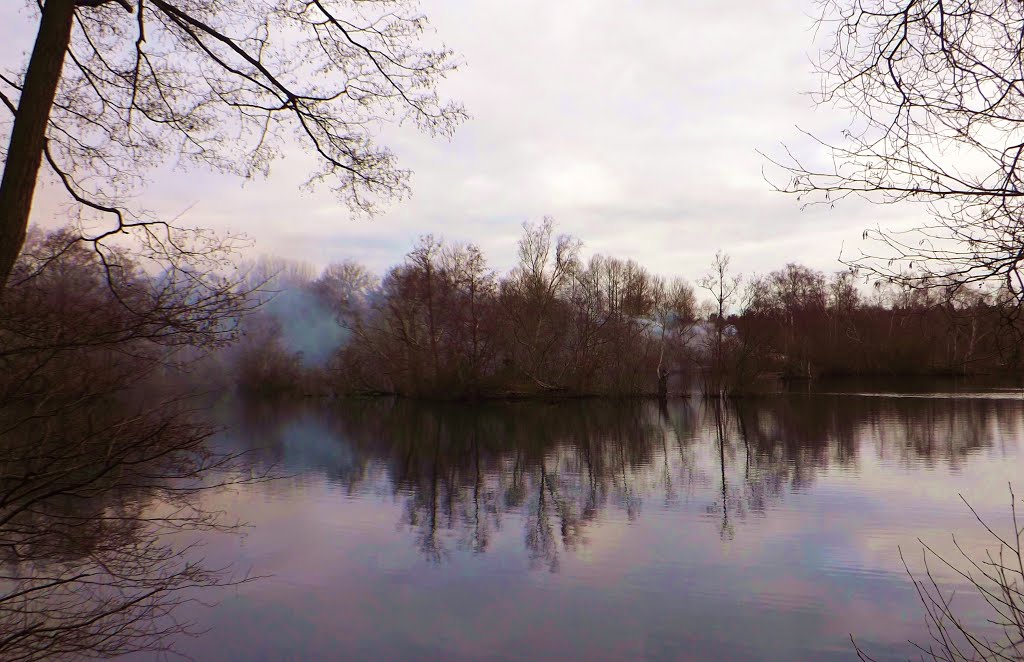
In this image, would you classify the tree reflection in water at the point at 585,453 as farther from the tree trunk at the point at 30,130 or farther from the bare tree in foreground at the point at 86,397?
the tree trunk at the point at 30,130

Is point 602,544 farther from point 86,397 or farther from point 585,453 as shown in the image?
point 585,453

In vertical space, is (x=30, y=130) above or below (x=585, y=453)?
above

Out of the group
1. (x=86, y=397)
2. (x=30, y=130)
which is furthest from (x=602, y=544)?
(x=30, y=130)

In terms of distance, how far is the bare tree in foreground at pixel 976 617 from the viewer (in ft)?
17.1

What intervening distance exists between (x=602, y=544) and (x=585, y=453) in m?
7.86

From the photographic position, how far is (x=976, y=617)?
6.22 metres

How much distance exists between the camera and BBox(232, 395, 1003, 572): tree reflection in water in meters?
10.4

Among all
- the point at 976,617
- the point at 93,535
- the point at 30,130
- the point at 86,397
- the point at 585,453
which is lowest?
the point at 976,617

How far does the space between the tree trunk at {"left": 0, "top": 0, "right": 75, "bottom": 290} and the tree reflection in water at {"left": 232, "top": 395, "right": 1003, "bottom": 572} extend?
5.61 meters

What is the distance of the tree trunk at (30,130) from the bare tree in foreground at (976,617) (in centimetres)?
618

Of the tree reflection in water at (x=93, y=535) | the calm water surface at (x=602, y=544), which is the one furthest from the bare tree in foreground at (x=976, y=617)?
the tree reflection in water at (x=93, y=535)

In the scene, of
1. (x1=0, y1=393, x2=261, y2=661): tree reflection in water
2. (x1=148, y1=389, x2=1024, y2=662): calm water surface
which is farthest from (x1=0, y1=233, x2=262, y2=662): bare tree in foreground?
(x1=148, y1=389, x2=1024, y2=662): calm water surface

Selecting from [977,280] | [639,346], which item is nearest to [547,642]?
[977,280]

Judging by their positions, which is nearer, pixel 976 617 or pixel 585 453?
pixel 976 617
